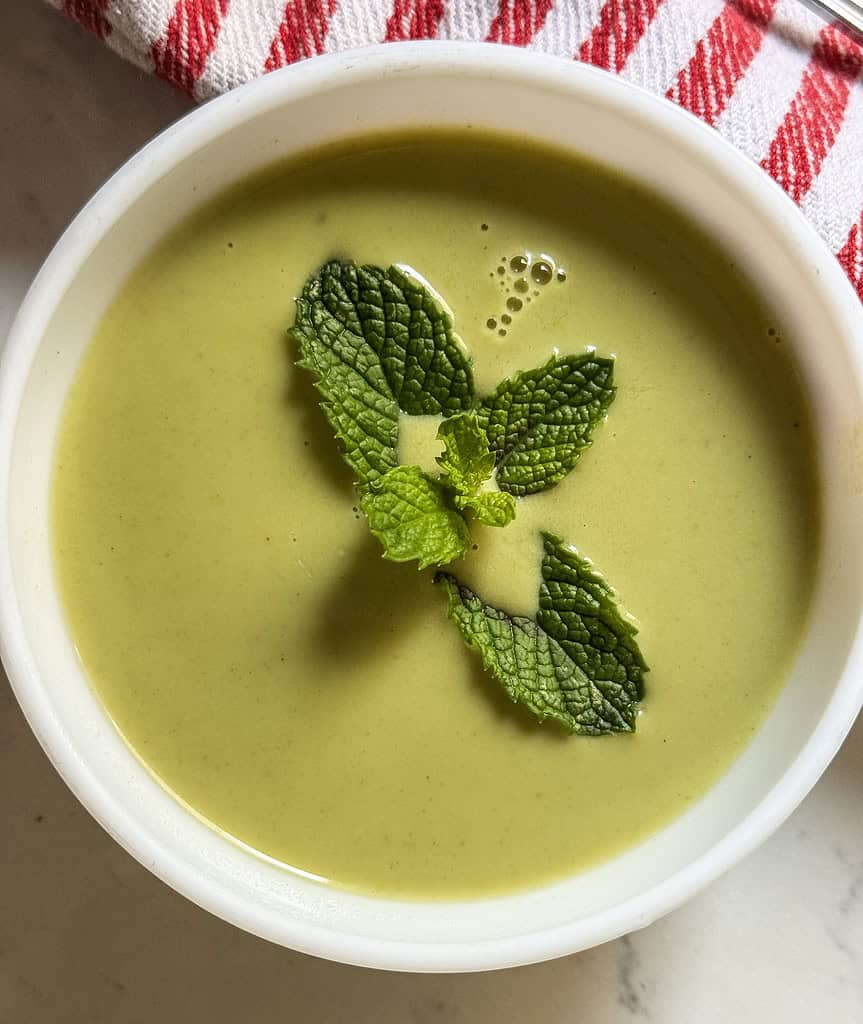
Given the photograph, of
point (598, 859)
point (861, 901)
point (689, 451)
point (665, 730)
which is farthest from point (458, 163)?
point (861, 901)

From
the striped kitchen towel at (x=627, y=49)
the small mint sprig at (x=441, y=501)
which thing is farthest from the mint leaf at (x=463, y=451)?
the striped kitchen towel at (x=627, y=49)

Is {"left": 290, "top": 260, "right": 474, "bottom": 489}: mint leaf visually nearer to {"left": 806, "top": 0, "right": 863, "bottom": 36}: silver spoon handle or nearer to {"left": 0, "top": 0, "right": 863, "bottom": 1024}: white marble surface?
{"left": 0, "top": 0, "right": 863, "bottom": 1024}: white marble surface

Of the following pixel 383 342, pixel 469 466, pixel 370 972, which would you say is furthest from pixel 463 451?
pixel 370 972

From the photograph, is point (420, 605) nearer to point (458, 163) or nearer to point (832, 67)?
point (458, 163)

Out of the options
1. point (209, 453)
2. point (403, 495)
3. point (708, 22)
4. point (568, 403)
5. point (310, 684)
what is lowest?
point (310, 684)

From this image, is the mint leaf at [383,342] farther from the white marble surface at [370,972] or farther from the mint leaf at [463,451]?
the white marble surface at [370,972]

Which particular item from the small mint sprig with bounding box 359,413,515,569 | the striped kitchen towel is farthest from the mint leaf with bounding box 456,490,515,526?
the striped kitchen towel

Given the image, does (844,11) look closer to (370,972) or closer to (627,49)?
(627,49)
